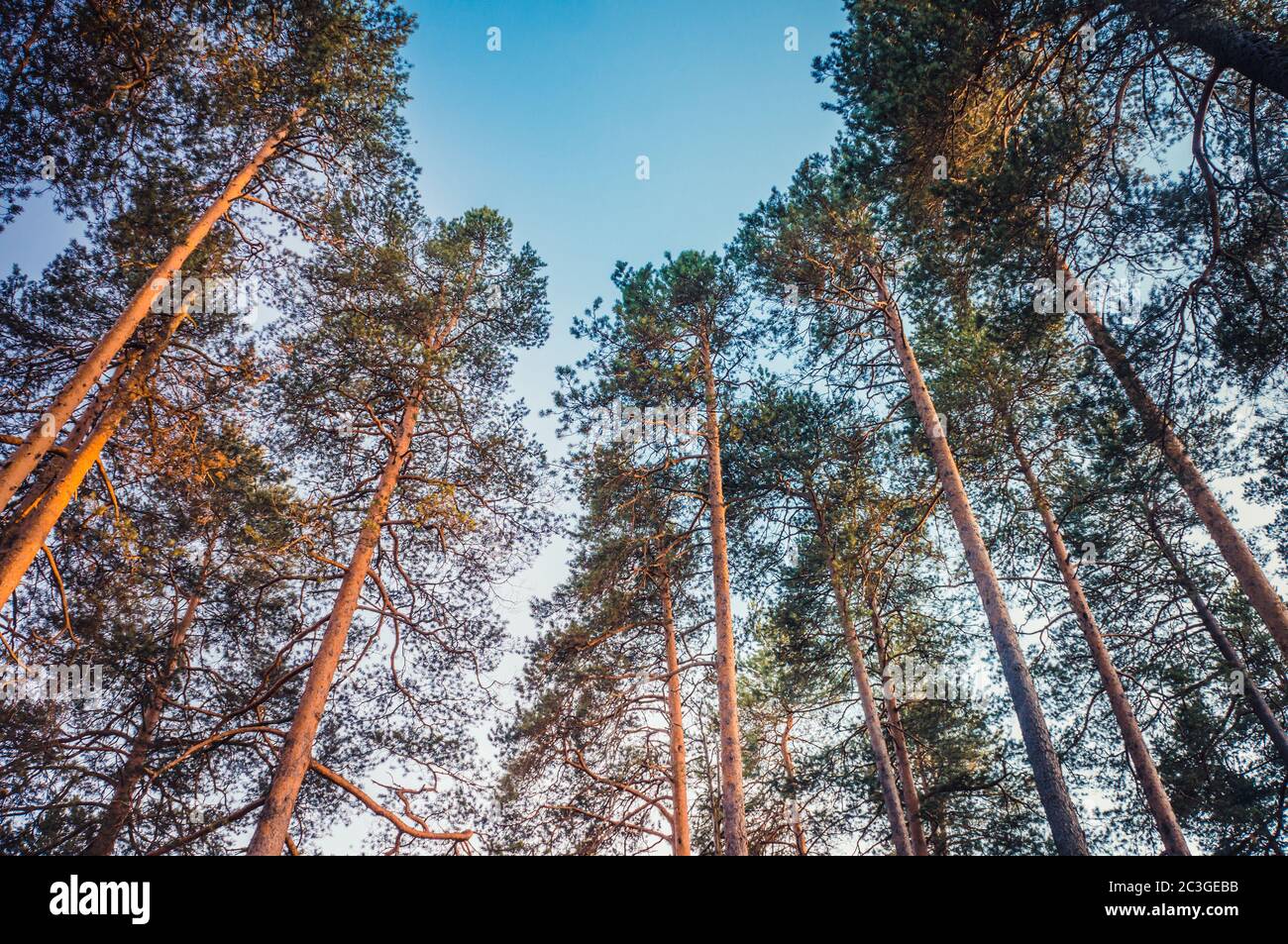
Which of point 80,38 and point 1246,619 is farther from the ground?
point 80,38

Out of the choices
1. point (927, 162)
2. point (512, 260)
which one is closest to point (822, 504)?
point (927, 162)

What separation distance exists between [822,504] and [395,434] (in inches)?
327

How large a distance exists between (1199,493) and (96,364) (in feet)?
44.6

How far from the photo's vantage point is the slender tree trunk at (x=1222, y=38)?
4.80 m

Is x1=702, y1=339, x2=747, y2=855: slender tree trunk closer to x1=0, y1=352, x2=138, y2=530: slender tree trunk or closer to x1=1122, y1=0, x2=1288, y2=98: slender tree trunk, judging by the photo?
x1=1122, y1=0, x2=1288, y2=98: slender tree trunk

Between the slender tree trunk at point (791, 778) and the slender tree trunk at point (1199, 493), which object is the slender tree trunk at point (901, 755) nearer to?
the slender tree trunk at point (791, 778)

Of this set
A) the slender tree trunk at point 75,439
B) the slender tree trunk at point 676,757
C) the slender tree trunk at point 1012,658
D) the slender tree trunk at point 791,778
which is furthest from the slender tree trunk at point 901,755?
the slender tree trunk at point 75,439

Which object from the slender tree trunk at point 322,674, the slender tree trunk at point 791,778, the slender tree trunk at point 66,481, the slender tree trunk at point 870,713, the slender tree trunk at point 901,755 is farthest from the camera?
the slender tree trunk at point 791,778

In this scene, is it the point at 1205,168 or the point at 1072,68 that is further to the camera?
the point at 1072,68

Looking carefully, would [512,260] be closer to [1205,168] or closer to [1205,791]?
[1205,168]

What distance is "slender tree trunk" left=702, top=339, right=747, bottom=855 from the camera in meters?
7.40

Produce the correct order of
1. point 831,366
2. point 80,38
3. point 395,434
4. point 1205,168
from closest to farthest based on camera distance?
point 1205,168 < point 80,38 < point 395,434 < point 831,366

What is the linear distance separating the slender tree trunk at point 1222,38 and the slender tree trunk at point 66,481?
39.9 feet

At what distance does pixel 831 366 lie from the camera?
9.95 m
